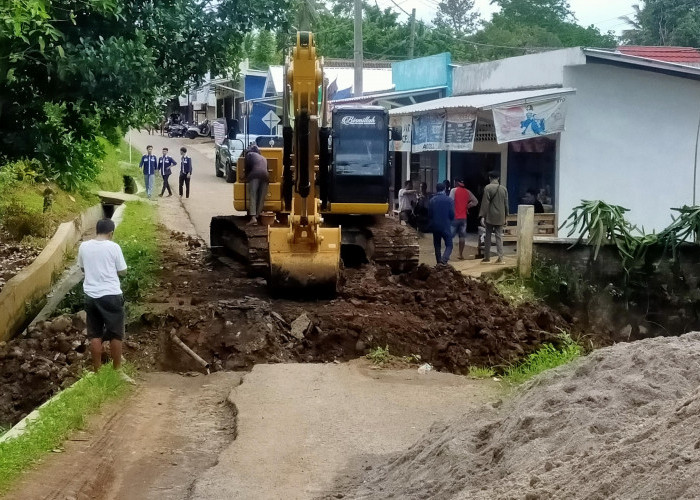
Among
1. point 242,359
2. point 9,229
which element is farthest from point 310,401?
point 9,229

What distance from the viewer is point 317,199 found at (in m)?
13.4

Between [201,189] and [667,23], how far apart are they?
2971 cm

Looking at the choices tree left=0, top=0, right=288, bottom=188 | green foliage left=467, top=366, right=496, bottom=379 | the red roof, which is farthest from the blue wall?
green foliage left=467, top=366, right=496, bottom=379

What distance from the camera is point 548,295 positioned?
55.4 feet

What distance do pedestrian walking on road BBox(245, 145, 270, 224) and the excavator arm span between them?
116 inches

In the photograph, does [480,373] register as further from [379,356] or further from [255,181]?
[255,181]

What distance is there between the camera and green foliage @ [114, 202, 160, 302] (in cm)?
1468

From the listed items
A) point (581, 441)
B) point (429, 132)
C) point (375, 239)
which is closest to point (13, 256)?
point (375, 239)

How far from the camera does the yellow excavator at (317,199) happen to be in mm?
12492

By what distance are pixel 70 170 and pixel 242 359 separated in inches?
163

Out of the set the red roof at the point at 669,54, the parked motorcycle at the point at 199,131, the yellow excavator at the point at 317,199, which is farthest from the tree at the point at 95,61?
the parked motorcycle at the point at 199,131

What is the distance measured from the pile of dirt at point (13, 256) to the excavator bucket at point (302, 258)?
6705 mm

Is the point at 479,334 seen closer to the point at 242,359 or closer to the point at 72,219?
the point at 242,359

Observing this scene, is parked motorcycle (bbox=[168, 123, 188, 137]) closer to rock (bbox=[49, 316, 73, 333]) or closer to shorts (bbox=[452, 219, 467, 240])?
shorts (bbox=[452, 219, 467, 240])
